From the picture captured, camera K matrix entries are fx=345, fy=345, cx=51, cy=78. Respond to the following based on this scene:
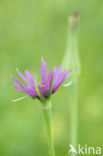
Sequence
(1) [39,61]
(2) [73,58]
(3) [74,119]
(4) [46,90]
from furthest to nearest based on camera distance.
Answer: (1) [39,61] → (2) [73,58] → (3) [74,119] → (4) [46,90]

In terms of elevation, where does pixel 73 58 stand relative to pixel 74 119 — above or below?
above

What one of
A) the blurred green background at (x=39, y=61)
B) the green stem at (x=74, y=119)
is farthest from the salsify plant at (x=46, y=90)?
the blurred green background at (x=39, y=61)

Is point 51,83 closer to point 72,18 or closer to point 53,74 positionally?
point 53,74

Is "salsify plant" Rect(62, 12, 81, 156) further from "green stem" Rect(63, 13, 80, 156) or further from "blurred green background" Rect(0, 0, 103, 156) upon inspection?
"blurred green background" Rect(0, 0, 103, 156)

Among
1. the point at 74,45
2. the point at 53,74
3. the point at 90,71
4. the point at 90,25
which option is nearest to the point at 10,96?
the point at 90,71

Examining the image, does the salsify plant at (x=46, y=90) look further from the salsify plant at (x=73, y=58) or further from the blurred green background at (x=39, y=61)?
the blurred green background at (x=39, y=61)

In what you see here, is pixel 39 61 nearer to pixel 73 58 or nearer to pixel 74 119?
pixel 73 58

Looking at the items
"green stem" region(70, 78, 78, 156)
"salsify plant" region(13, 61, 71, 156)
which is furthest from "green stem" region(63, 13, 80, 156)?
"salsify plant" region(13, 61, 71, 156)

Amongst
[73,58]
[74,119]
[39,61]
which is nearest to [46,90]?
[74,119]
